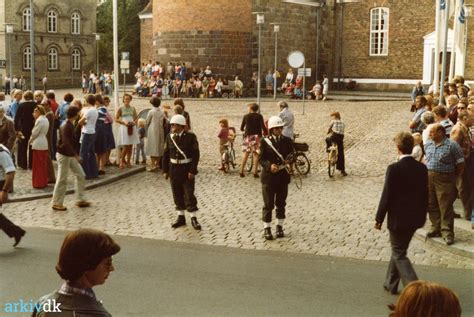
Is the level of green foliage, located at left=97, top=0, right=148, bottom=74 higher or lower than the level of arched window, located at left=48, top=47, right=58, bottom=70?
higher

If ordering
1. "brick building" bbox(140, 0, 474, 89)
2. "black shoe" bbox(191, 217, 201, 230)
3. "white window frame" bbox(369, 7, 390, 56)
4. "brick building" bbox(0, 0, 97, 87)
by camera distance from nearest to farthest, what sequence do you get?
"black shoe" bbox(191, 217, 201, 230), "brick building" bbox(140, 0, 474, 89), "white window frame" bbox(369, 7, 390, 56), "brick building" bbox(0, 0, 97, 87)

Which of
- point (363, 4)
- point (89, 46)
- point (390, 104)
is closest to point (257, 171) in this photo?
point (390, 104)

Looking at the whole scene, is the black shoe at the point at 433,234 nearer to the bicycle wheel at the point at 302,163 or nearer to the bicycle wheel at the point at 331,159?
the bicycle wheel at the point at 331,159

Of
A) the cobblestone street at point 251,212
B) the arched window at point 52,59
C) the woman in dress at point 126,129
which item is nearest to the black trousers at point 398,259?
the cobblestone street at point 251,212

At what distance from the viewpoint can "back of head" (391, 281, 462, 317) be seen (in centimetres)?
267

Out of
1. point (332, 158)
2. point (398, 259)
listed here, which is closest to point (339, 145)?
point (332, 158)

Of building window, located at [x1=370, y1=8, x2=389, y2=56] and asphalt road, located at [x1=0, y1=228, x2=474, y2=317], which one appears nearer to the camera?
asphalt road, located at [x1=0, y1=228, x2=474, y2=317]

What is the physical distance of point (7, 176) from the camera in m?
7.91

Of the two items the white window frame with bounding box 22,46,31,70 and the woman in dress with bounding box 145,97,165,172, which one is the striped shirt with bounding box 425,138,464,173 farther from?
the white window frame with bounding box 22,46,31,70

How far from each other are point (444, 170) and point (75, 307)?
293 inches

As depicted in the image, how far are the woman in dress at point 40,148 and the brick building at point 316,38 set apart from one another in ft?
98.7

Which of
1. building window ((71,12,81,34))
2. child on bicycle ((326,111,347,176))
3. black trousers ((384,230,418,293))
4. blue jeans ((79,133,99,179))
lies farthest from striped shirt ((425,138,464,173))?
building window ((71,12,81,34))

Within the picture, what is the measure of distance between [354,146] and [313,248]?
1200cm

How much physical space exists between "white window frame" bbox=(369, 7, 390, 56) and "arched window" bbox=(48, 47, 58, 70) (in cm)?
3250
